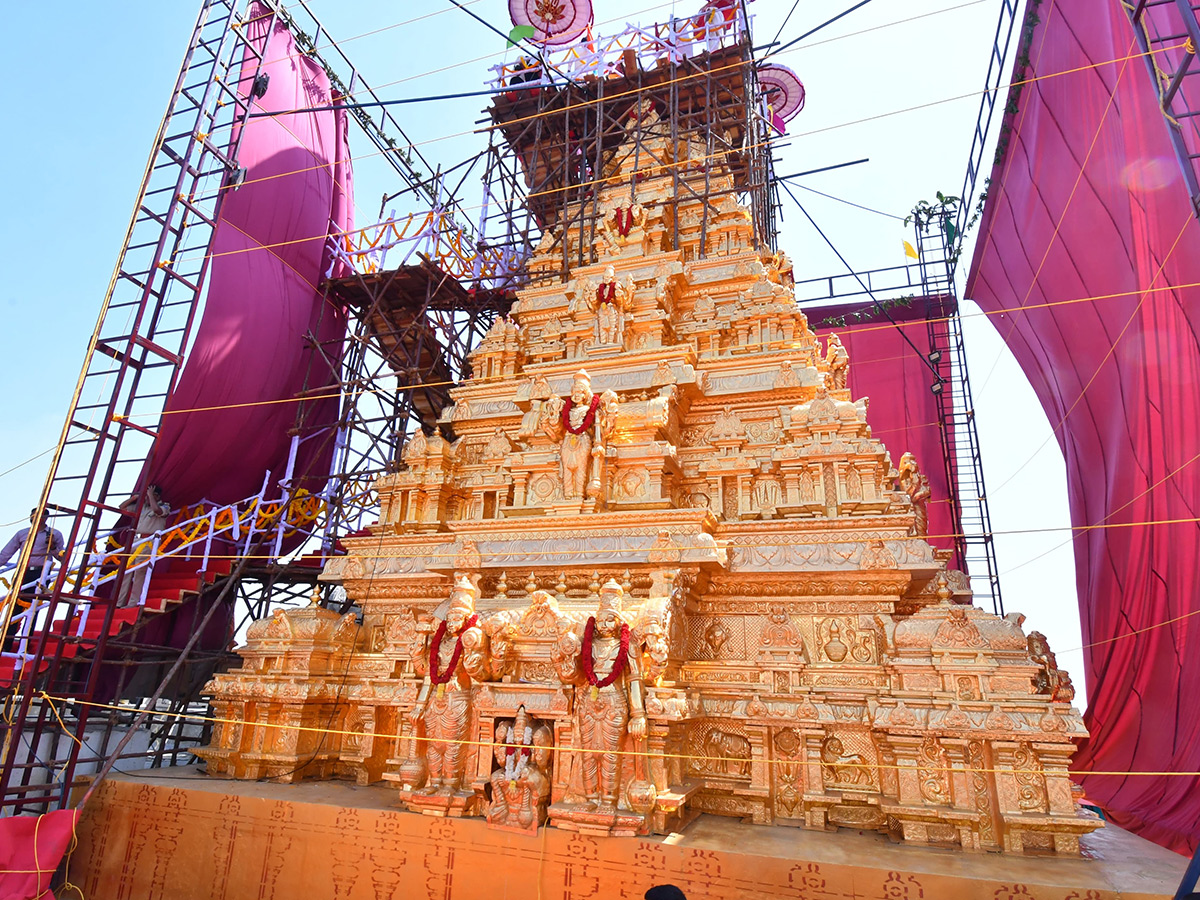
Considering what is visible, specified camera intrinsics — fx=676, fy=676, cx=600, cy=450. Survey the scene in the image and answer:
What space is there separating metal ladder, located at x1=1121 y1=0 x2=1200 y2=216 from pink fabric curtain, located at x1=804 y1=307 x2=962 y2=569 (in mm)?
10827

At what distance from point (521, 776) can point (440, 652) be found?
5.65 feet

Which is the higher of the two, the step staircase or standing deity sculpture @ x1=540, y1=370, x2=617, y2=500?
standing deity sculpture @ x1=540, y1=370, x2=617, y2=500

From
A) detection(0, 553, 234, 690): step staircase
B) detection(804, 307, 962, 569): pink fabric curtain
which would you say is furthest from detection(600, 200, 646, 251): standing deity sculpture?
detection(0, 553, 234, 690): step staircase

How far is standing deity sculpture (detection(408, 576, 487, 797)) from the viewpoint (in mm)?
7844

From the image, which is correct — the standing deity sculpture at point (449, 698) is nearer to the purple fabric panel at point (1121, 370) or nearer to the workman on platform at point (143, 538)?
the workman on platform at point (143, 538)

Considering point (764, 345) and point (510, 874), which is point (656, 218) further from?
point (510, 874)

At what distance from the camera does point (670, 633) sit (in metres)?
8.39

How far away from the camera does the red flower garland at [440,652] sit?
26.1 feet

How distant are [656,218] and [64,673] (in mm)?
14109

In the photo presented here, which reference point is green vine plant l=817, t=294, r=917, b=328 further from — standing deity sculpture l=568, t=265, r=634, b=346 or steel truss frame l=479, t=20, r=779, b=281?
standing deity sculpture l=568, t=265, r=634, b=346

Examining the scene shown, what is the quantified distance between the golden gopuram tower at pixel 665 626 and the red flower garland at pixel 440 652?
38 millimetres

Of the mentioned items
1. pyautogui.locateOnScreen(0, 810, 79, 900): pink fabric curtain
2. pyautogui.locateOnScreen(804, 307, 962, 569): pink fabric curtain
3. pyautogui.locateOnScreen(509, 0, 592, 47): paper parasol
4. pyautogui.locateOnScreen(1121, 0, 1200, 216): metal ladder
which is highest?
pyautogui.locateOnScreen(509, 0, 592, 47): paper parasol

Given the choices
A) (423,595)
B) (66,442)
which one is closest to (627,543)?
(423,595)

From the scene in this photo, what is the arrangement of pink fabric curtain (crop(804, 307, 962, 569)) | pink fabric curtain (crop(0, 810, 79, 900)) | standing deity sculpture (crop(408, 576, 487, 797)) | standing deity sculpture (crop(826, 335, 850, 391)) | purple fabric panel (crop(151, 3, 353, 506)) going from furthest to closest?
pink fabric curtain (crop(804, 307, 962, 569)) → purple fabric panel (crop(151, 3, 353, 506)) → standing deity sculpture (crop(826, 335, 850, 391)) → standing deity sculpture (crop(408, 576, 487, 797)) → pink fabric curtain (crop(0, 810, 79, 900))
